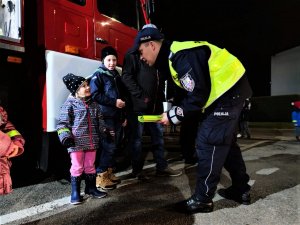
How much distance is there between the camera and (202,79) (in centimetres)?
260

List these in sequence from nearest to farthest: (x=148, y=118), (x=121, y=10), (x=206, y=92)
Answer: (x=206, y=92) < (x=148, y=118) < (x=121, y=10)

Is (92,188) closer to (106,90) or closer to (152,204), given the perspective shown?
(152,204)

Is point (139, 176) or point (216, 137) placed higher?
point (216, 137)

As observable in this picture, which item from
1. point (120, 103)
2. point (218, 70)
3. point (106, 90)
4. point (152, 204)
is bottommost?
point (152, 204)

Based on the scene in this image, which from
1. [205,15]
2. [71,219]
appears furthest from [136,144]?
[205,15]

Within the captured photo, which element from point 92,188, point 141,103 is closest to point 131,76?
point 141,103

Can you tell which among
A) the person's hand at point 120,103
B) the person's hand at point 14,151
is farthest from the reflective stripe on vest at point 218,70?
the person's hand at point 14,151

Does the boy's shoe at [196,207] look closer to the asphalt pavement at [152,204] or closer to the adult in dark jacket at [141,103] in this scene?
the asphalt pavement at [152,204]

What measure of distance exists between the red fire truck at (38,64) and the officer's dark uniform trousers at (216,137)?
5.30 ft

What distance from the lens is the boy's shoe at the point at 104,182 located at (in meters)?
3.66

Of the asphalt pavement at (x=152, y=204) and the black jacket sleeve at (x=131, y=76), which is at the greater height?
the black jacket sleeve at (x=131, y=76)

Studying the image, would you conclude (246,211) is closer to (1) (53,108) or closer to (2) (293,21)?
(1) (53,108)

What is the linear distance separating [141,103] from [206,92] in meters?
1.42

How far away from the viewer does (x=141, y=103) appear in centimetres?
395
